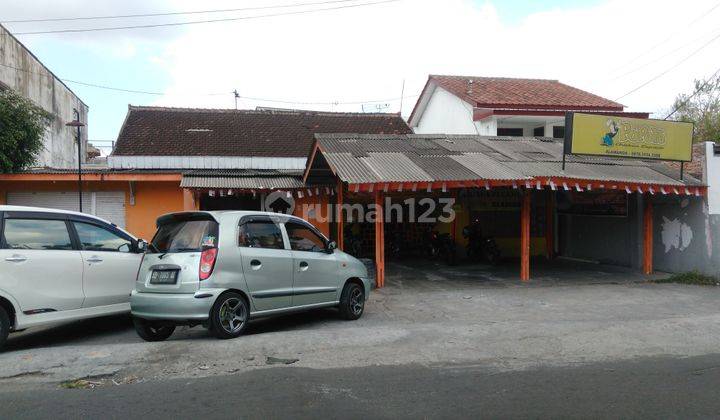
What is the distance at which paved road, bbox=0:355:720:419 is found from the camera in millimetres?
4539

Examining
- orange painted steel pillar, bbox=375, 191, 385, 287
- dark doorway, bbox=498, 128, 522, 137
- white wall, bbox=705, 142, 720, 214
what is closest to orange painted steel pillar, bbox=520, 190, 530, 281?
orange painted steel pillar, bbox=375, 191, 385, 287

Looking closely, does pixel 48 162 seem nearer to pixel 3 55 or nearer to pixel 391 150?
pixel 3 55

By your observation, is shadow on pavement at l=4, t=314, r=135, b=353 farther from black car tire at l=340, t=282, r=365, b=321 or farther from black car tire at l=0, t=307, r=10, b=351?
black car tire at l=340, t=282, r=365, b=321

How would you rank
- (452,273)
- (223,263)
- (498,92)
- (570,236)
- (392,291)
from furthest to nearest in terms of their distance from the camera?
(498,92) < (570,236) < (452,273) < (392,291) < (223,263)

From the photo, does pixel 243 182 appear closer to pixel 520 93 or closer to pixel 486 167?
pixel 486 167

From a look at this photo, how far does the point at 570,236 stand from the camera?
57.5 ft

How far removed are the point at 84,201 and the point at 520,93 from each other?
15838 millimetres

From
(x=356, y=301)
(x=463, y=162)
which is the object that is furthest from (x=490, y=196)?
(x=356, y=301)

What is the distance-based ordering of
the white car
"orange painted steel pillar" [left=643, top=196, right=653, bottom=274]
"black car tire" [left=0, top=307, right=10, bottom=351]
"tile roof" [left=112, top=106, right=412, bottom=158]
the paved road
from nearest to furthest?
the paved road, "black car tire" [left=0, top=307, right=10, bottom=351], the white car, "orange painted steel pillar" [left=643, top=196, right=653, bottom=274], "tile roof" [left=112, top=106, right=412, bottom=158]

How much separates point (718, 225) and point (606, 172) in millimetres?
2737

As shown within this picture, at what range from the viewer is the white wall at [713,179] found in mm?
12773

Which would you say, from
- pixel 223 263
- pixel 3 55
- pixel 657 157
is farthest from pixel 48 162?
pixel 657 157

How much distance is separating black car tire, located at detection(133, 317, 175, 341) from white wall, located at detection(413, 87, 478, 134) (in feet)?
52.7

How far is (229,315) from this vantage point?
6.96 m
